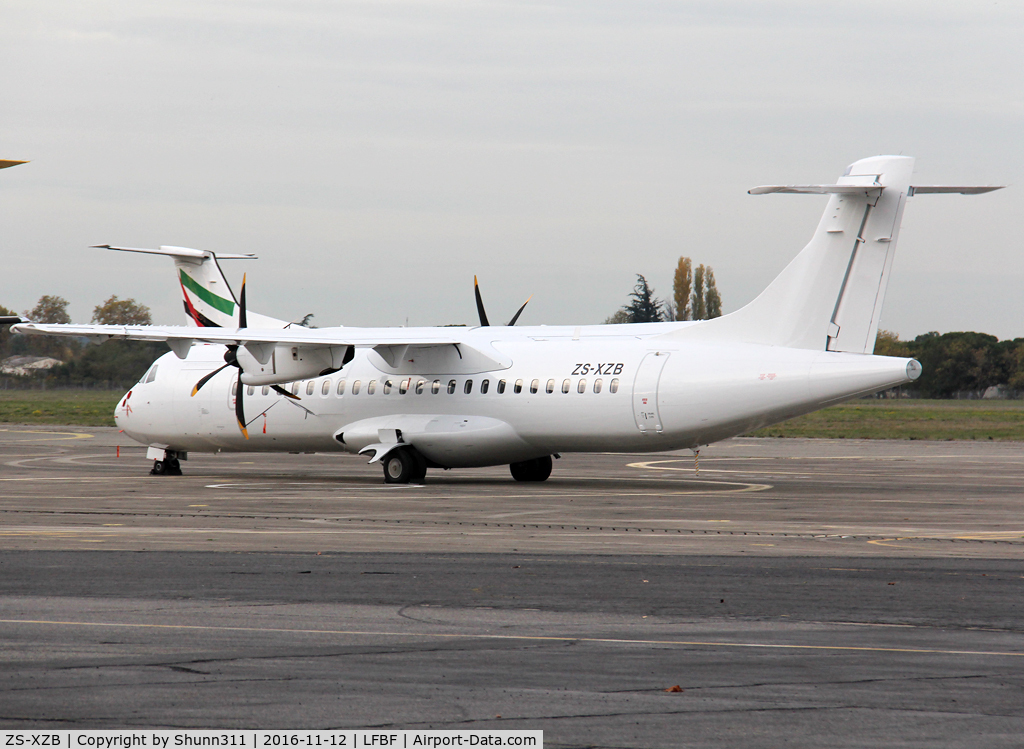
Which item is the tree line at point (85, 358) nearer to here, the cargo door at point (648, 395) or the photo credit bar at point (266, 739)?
the cargo door at point (648, 395)

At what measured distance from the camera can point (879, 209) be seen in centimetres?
2502

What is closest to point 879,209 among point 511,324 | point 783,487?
point 783,487

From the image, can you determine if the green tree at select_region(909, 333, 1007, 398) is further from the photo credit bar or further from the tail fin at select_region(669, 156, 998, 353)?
the photo credit bar

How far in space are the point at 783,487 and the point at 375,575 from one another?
15961 millimetres

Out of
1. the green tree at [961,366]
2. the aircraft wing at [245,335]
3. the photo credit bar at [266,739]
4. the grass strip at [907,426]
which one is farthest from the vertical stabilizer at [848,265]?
the green tree at [961,366]

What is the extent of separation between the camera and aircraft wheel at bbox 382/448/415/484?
2917 centimetres

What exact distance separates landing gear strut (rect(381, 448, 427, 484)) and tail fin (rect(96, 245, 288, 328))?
1053 cm

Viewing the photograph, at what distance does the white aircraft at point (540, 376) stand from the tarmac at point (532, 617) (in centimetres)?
295

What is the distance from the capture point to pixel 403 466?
29188 millimetres

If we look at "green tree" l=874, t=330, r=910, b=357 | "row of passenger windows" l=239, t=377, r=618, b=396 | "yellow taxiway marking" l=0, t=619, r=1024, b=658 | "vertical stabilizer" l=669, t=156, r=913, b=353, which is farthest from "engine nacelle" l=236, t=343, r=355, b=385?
"green tree" l=874, t=330, r=910, b=357

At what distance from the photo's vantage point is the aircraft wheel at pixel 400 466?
29172 millimetres

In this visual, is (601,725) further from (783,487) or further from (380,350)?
(380,350)

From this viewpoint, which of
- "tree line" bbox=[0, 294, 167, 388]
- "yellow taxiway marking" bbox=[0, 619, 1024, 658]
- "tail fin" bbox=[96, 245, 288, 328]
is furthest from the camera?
"tree line" bbox=[0, 294, 167, 388]

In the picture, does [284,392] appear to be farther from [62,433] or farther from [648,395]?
[62,433]
